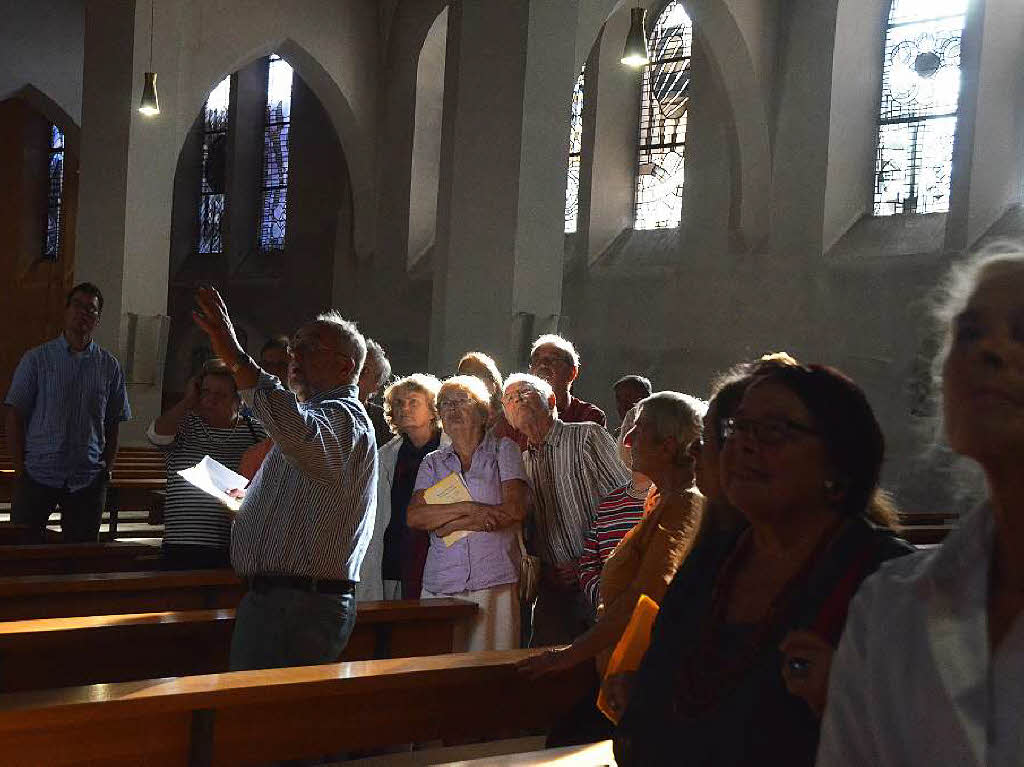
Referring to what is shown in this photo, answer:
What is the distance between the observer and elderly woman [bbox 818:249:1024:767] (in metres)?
0.97

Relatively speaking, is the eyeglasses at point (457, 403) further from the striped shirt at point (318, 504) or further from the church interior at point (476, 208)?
the striped shirt at point (318, 504)

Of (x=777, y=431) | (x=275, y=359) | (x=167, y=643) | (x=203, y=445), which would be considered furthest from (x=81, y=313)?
(x=777, y=431)

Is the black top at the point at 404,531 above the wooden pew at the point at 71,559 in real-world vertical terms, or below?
above

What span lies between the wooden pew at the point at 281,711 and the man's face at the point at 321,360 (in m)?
0.68

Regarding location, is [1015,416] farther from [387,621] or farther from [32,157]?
[32,157]

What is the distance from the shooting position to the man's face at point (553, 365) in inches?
198

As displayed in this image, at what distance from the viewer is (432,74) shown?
13469mm

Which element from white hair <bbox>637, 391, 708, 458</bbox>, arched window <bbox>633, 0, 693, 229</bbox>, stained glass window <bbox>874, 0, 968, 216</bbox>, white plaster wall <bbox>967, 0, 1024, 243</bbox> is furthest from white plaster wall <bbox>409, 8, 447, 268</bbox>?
white hair <bbox>637, 391, 708, 458</bbox>

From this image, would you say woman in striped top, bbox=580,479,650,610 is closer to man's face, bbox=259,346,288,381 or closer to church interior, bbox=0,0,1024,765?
church interior, bbox=0,0,1024,765

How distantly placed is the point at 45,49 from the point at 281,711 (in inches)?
557

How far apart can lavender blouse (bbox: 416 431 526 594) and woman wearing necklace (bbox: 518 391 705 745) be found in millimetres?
1209

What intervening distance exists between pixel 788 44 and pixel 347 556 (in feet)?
32.3

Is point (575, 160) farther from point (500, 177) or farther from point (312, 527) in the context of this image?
point (312, 527)

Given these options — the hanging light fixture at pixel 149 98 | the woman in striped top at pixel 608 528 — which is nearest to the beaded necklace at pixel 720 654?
the woman in striped top at pixel 608 528
